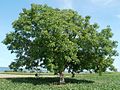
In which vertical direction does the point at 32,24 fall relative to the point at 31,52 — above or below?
above

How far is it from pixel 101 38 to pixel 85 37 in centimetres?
287

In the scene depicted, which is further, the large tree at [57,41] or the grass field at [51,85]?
the large tree at [57,41]

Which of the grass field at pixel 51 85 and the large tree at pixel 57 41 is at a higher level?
the large tree at pixel 57 41

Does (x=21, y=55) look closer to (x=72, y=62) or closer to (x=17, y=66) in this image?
(x=17, y=66)

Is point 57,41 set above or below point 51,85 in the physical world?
above

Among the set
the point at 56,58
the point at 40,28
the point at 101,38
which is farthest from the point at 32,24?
the point at 101,38

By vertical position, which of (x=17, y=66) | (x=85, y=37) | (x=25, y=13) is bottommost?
(x=17, y=66)

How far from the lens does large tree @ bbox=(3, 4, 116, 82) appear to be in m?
60.7

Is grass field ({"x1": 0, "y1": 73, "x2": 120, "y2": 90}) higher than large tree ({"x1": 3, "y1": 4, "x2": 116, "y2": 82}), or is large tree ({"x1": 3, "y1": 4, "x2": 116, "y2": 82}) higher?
large tree ({"x1": 3, "y1": 4, "x2": 116, "y2": 82})

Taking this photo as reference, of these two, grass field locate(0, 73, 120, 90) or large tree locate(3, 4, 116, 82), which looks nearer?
grass field locate(0, 73, 120, 90)

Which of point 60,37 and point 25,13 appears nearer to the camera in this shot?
point 60,37

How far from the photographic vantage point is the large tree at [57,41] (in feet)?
199

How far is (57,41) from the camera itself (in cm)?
6019

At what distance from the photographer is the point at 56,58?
61844mm
